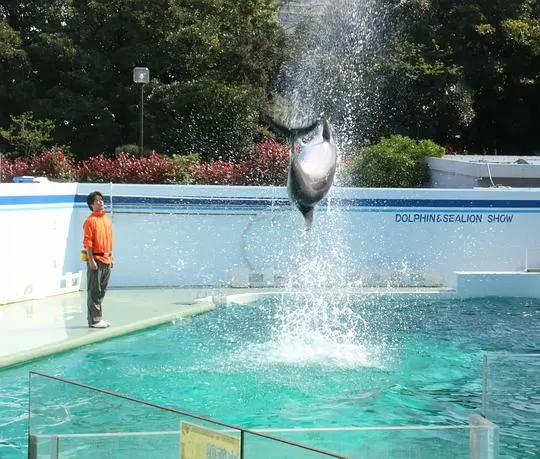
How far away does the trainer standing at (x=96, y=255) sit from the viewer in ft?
33.3

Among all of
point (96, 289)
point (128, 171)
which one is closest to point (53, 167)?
point (128, 171)

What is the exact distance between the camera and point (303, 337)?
10.4 metres

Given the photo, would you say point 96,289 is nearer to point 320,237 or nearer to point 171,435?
point 320,237

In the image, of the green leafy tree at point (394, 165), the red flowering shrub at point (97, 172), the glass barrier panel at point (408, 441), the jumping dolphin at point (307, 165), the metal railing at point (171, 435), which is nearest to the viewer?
the metal railing at point (171, 435)

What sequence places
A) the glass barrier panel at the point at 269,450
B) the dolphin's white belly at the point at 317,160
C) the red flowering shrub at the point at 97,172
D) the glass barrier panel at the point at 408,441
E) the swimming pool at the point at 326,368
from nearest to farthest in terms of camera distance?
the glass barrier panel at the point at 269,450
the glass barrier panel at the point at 408,441
the swimming pool at the point at 326,368
the dolphin's white belly at the point at 317,160
the red flowering shrub at the point at 97,172

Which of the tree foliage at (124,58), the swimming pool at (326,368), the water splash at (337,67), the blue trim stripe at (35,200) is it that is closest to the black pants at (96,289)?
the swimming pool at (326,368)

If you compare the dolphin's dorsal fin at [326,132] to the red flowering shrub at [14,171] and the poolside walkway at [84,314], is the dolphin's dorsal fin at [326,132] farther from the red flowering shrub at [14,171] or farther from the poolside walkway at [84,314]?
the red flowering shrub at [14,171]

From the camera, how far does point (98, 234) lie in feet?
33.4

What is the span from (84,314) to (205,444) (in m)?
7.38

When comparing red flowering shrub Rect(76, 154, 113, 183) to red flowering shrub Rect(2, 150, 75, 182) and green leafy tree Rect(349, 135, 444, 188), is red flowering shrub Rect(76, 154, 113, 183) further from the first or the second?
green leafy tree Rect(349, 135, 444, 188)

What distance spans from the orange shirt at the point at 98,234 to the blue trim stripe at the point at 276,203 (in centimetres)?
305

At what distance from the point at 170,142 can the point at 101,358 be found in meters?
14.3

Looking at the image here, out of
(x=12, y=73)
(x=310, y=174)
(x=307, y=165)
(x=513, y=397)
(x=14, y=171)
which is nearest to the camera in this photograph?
(x=513, y=397)

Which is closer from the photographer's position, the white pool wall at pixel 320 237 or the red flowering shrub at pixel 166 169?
the white pool wall at pixel 320 237
